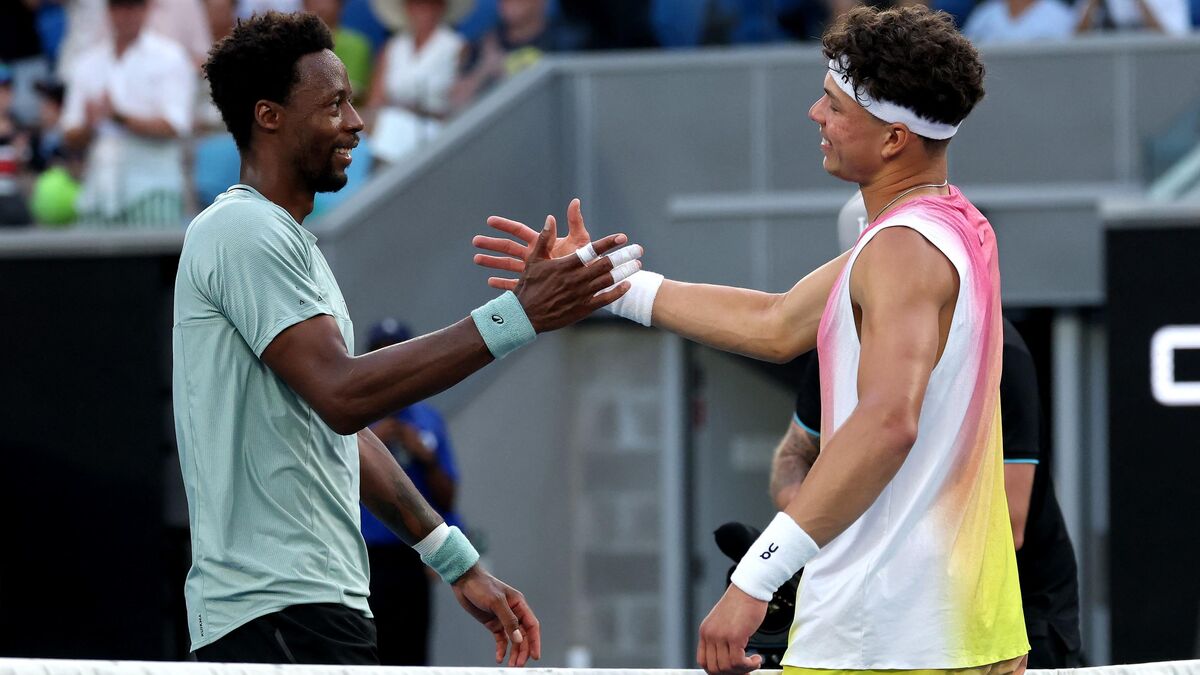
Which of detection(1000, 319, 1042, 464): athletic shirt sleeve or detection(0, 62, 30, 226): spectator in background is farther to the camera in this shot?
detection(0, 62, 30, 226): spectator in background

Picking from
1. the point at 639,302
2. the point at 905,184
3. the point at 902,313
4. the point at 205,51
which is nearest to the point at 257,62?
the point at 639,302

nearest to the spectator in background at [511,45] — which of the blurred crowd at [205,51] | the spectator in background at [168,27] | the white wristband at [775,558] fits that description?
the blurred crowd at [205,51]

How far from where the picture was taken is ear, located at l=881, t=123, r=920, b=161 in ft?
9.41

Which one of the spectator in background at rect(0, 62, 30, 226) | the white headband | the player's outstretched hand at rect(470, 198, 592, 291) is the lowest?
the player's outstretched hand at rect(470, 198, 592, 291)

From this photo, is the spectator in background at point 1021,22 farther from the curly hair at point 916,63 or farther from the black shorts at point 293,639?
the black shorts at point 293,639

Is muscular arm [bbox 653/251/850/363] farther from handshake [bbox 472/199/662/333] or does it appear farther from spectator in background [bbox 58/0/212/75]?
spectator in background [bbox 58/0/212/75]

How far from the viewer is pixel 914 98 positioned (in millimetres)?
2836

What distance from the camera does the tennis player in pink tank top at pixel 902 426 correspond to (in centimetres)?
266

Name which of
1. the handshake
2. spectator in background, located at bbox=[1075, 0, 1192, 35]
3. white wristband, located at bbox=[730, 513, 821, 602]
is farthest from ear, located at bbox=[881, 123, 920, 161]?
spectator in background, located at bbox=[1075, 0, 1192, 35]

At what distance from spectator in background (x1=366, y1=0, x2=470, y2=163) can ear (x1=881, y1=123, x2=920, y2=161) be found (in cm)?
610

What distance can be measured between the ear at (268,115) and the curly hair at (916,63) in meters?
1.05

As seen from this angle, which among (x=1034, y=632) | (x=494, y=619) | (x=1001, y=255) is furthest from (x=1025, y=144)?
(x=494, y=619)

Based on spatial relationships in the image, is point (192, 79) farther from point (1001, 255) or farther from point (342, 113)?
point (342, 113)

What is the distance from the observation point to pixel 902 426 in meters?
2.63
